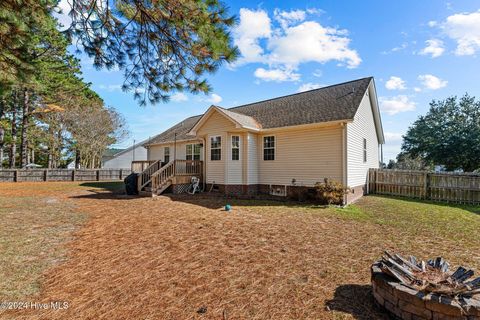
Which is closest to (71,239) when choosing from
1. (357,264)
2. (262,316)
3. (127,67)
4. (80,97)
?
(127,67)

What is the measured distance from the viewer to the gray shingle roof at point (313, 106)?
10953 mm

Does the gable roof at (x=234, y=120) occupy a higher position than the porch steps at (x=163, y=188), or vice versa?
the gable roof at (x=234, y=120)

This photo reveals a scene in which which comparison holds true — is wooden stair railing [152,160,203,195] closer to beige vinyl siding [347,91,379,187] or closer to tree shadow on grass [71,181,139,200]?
tree shadow on grass [71,181,139,200]

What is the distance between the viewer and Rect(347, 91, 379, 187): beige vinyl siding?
10894mm

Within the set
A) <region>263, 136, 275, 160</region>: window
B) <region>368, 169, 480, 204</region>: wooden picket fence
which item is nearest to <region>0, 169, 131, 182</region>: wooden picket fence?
<region>263, 136, 275, 160</region>: window

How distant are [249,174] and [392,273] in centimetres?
1004

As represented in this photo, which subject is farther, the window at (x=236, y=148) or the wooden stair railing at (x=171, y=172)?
the window at (x=236, y=148)

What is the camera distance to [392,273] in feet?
9.39

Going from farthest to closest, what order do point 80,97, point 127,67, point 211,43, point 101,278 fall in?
point 80,97 < point 127,67 < point 211,43 < point 101,278

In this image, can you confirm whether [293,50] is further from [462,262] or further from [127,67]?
[462,262]

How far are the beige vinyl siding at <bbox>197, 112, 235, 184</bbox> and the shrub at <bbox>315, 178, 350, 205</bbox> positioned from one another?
498cm

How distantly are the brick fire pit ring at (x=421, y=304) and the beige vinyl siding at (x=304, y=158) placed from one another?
8.02 meters

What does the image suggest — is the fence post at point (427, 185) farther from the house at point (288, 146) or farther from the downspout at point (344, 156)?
the downspout at point (344, 156)

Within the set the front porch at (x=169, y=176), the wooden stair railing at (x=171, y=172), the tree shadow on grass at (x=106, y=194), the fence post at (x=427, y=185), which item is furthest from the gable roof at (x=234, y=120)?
the fence post at (x=427, y=185)
